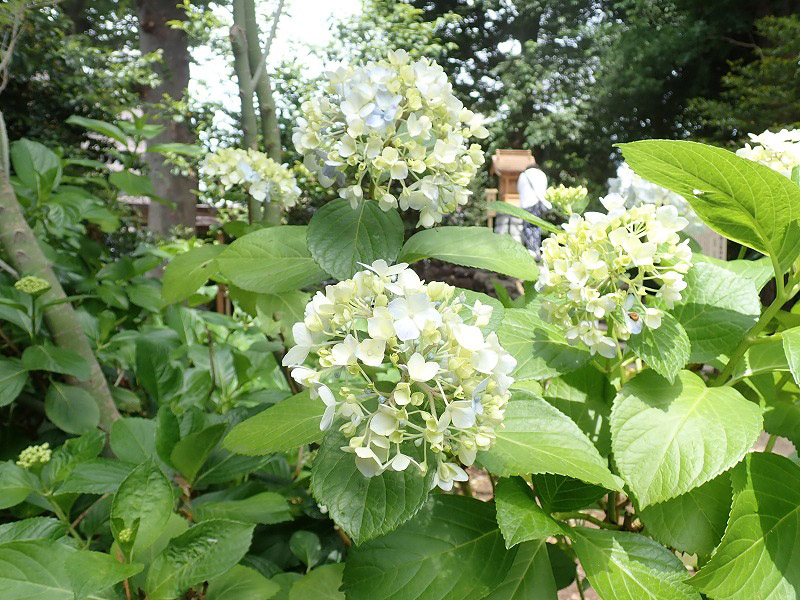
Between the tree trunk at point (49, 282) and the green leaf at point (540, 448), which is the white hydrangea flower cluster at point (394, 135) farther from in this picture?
the tree trunk at point (49, 282)

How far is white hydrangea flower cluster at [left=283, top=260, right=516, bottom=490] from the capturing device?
406 mm

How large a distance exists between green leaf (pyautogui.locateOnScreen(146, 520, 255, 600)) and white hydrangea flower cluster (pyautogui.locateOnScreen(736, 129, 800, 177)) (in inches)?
30.3

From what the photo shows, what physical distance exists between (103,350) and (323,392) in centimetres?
84

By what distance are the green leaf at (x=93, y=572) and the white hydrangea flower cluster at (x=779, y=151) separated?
2.79 ft

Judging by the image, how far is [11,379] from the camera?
2.73 feet

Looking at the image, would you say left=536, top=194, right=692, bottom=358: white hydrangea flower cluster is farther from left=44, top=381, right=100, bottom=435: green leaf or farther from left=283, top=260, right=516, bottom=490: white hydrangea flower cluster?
left=44, top=381, right=100, bottom=435: green leaf

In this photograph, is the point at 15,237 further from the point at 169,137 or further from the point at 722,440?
the point at 169,137

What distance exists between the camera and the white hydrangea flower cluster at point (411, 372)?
41 centimetres

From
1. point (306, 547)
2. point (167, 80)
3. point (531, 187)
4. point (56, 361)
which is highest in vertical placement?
point (167, 80)

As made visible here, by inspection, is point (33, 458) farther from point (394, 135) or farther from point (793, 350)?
point (793, 350)

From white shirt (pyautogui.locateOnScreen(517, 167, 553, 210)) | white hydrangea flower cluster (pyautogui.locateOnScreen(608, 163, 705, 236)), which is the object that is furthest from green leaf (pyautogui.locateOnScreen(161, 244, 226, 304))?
white shirt (pyautogui.locateOnScreen(517, 167, 553, 210))

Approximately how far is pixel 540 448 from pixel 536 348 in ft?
0.48

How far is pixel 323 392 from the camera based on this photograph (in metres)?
0.42

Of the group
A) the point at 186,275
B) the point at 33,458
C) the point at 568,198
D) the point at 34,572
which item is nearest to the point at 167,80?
the point at 186,275
